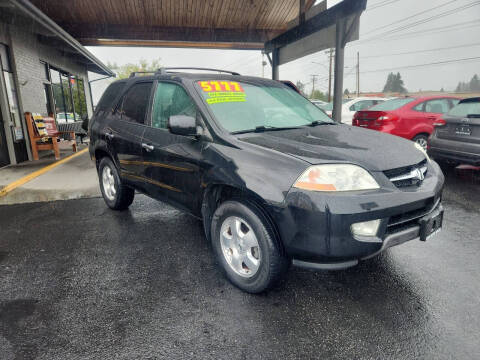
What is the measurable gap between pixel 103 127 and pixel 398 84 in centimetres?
16251

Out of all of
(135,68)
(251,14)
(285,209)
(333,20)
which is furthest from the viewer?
(135,68)

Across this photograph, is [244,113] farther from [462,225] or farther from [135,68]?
[135,68]

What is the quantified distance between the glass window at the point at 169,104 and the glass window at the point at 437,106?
22.9ft

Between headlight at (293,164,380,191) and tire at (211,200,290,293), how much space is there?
1.43 ft

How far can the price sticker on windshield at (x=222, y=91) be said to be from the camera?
3105mm

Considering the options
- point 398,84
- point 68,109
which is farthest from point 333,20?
point 398,84

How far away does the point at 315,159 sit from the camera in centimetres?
230

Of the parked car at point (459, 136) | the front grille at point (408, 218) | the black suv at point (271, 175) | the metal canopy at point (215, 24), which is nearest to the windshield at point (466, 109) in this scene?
the parked car at point (459, 136)

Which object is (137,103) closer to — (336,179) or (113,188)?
(113,188)

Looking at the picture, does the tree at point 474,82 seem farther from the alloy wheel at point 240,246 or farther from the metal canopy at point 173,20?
the alloy wheel at point 240,246

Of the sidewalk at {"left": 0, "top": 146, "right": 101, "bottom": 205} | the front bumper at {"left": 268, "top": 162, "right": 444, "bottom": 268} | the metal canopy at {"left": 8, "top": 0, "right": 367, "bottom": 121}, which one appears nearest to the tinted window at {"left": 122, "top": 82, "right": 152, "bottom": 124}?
the sidewalk at {"left": 0, "top": 146, "right": 101, "bottom": 205}

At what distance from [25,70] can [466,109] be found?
11.2 metres

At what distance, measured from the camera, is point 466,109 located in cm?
591

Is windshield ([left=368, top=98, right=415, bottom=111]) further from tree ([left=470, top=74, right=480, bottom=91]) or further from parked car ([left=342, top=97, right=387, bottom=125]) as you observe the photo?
tree ([left=470, top=74, right=480, bottom=91])
